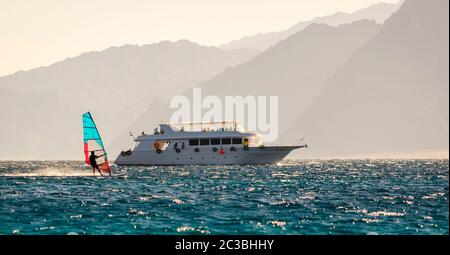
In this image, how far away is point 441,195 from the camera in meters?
44.4

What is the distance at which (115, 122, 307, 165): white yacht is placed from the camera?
341ft

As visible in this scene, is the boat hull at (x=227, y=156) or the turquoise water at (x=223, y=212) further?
the boat hull at (x=227, y=156)

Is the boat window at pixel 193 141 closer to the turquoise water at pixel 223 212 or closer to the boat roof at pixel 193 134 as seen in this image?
the boat roof at pixel 193 134

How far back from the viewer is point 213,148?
343 ft

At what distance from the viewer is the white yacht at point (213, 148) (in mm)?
103938

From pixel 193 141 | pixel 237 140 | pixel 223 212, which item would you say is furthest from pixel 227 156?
pixel 223 212

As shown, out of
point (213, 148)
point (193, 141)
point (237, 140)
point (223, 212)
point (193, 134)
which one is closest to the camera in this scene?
point (223, 212)

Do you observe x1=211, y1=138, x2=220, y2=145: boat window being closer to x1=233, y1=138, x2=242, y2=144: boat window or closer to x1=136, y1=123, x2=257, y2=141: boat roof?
x1=136, y1=123, x2=257, y2=141: boat roof

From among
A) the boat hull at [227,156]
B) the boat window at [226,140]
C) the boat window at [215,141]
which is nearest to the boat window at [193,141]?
the boat hull at [227,156]

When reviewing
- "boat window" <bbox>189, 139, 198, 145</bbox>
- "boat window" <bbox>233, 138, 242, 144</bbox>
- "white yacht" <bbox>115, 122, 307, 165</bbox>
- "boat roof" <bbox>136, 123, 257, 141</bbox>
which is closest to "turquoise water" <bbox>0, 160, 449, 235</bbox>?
"boat roof" <bbox>136, 123, 257, 141</bbox>

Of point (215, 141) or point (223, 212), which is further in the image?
point (215, 141)

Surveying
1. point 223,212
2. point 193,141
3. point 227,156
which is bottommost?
point 223,212

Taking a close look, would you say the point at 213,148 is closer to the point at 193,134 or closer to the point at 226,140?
the point at 226,140
